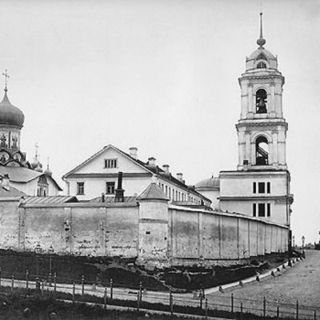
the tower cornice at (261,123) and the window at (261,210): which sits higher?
the tower cornice at (261,123)

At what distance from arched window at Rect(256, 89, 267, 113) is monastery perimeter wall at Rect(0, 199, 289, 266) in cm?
2778

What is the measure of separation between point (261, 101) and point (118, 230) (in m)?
33.5

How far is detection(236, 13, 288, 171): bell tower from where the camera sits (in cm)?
7262

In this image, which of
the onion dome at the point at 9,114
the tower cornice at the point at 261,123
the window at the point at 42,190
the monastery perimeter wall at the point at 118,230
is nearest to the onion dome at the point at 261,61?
the tower cornice at the point at 261,123

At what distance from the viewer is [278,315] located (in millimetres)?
31188

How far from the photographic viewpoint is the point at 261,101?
74000 mm

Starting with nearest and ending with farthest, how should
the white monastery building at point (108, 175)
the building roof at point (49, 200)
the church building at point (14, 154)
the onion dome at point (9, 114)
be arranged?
the building roof at point (49, 200) < the white monastery building at point (108, 175) < the church building at point (14, 154) < the onion dome at point (9, 114)

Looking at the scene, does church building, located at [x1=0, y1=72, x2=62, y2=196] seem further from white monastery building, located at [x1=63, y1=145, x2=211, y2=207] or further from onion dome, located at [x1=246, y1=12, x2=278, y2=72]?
onion dome, located at [x1=246, y1=12, x2=278, y2=72]

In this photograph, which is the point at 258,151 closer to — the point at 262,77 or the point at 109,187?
the point at 262,77

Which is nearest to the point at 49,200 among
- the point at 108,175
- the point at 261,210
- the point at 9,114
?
the point at 108,175

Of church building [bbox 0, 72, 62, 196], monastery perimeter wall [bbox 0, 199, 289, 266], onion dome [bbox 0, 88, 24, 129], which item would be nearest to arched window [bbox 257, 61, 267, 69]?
church building [bbox 0, 72, 62, 196]

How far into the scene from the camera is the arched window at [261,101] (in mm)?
73812

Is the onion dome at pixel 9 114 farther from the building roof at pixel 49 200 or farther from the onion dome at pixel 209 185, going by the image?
the building roof at pixel 49 200

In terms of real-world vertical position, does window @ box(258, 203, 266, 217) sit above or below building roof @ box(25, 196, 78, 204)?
above
